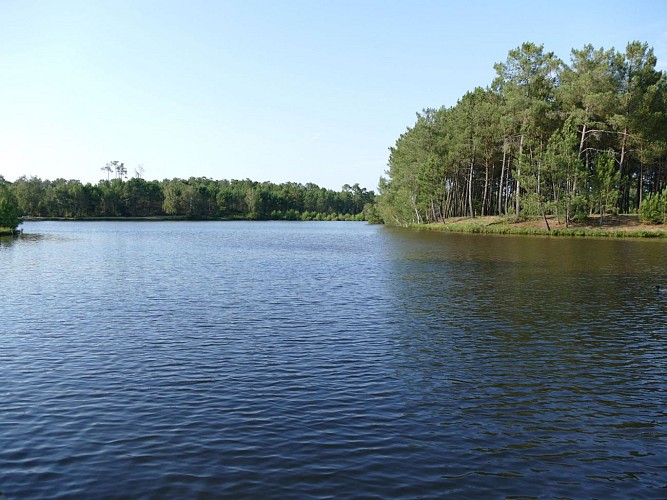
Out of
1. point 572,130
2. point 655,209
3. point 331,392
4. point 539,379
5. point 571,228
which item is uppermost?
point 572,130

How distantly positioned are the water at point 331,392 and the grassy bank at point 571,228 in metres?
55.0

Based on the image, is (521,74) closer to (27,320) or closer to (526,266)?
(526,266)

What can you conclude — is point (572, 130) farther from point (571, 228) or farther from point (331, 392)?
A: point (331, 392)

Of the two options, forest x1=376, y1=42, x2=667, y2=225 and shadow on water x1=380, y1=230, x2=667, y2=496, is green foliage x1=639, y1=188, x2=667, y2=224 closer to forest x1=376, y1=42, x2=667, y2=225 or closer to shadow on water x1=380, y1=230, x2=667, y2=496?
forest x1=376, y1=42, x2=667, y2=225

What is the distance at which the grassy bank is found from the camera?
84.1 meters

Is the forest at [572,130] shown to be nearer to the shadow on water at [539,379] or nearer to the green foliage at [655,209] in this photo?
the green foliage at [655,209]

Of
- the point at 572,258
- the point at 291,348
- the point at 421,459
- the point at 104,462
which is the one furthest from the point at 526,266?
the point at 104,462


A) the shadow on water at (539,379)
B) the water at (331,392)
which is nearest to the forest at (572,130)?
the shadow on water at (539,379)

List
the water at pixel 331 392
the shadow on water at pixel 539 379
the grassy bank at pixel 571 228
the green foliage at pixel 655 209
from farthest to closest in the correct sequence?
the grassy bank at pixel 571 228
the green foliage at pixel 655 209
the shadow on water at pixel 539 379
the water at pixel 331 392

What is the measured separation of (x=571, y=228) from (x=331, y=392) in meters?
83.4

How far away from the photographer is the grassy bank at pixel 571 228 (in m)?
84.1

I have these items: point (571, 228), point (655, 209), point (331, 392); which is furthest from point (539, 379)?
point (655, 209)

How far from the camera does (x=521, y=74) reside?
9438cm

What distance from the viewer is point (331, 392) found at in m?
15.9
